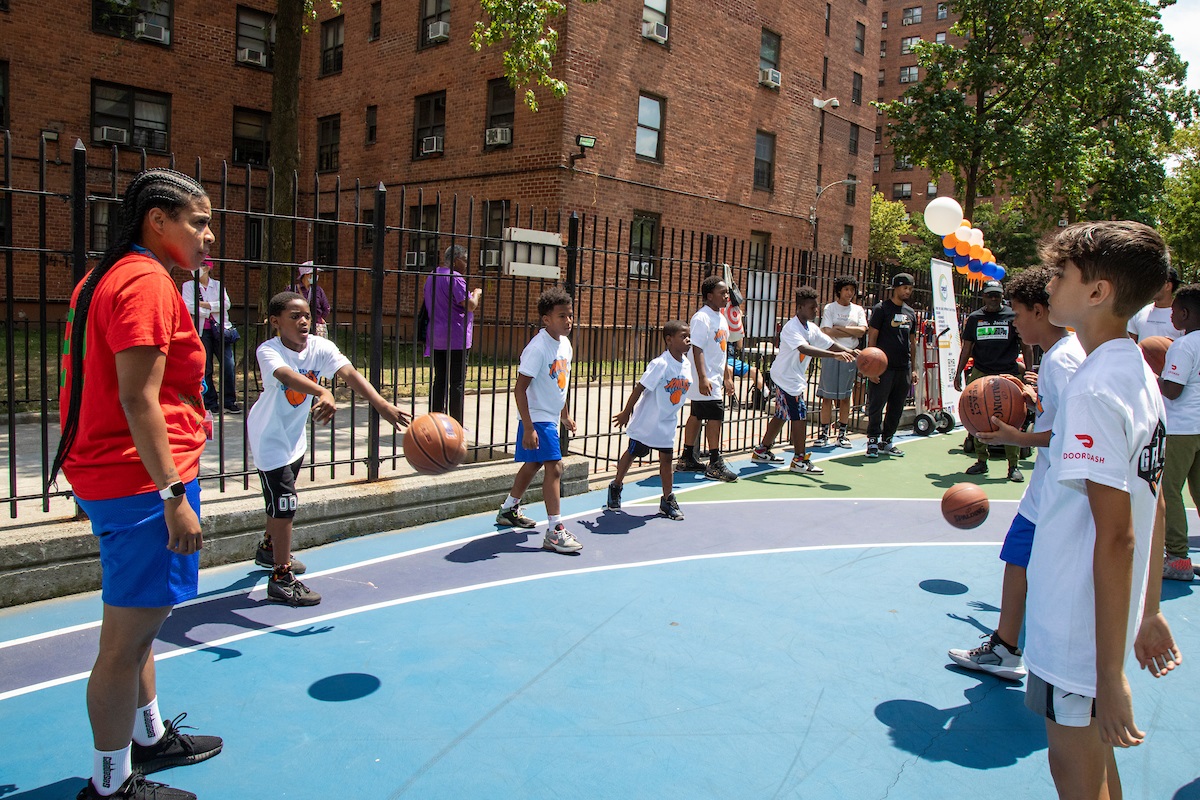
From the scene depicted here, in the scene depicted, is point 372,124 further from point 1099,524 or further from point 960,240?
point 1099,524

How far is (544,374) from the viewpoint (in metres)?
6.13

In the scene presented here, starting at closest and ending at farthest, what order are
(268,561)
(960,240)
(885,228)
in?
1. (268,561)
2. (960,240)
3. (885,228)

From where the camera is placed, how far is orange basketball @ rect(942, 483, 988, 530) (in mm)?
4805

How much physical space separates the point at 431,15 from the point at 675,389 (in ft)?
61.2

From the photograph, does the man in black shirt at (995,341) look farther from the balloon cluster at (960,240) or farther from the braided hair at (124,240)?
the braided hair at (124,240)

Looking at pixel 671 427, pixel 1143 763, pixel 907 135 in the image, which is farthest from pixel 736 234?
pixel 1143 763

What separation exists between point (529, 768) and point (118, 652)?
1514 mm

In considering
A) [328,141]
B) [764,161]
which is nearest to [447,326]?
[764,161]

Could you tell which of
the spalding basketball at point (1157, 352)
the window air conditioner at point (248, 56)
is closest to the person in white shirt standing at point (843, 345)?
the spalding basketball at point (1157, 352)

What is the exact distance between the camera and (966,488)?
193 inches

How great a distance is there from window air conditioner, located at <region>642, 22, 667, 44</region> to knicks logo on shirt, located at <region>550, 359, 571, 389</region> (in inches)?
654

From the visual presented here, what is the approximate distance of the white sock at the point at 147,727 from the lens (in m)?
3.08

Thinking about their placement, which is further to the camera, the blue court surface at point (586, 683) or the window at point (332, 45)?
the window at point (332, 45)

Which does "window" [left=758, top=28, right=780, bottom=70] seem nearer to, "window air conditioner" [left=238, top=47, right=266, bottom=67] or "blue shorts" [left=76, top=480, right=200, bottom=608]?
"window air conditioner" [left=238, top=47, right=266, bottom=67]
